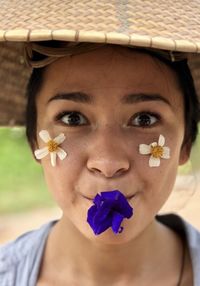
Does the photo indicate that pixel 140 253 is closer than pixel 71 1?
No

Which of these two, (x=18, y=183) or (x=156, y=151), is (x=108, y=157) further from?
A: (x=18, y=183)

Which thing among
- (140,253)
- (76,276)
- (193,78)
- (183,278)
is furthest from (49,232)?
(193,78)

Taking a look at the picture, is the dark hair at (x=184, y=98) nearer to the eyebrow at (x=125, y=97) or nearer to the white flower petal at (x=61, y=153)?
the eyebrow at (x=125, y=97)

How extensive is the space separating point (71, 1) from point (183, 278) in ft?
2.74

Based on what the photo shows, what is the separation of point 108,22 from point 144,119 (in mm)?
329

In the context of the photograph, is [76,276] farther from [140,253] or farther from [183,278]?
[183,278]

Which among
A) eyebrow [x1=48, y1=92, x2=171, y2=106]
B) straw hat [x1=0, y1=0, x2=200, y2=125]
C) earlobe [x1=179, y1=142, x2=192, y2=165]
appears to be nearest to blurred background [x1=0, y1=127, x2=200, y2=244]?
earlobe [x1=179, y1=142, x2=192, y2=165]

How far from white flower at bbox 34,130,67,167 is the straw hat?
31cm

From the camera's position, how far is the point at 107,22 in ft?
4.06

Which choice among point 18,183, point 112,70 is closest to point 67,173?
point 112,70

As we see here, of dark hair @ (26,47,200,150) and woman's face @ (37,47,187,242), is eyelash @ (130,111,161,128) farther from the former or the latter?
dark hair @ (26,47,200,150)

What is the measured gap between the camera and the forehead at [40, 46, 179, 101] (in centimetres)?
145

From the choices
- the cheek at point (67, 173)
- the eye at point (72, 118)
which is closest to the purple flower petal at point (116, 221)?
the cheek at point (67, 173)

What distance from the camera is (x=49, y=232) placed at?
1.84 metres
